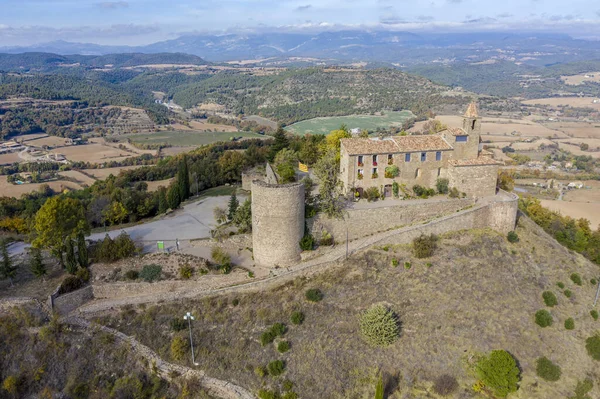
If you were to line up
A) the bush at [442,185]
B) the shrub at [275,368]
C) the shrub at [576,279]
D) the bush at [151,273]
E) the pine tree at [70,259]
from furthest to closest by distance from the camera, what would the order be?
1. the bush at [442,185]
2. the shrub at [576,279]
3. the pine tree at [70,259]
4. the bush at [151,273]
5. the shrub at [275,368]

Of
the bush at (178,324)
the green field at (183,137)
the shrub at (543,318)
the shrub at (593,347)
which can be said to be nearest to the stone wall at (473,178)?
the shrub at (543,318)

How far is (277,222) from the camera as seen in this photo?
28.1 metres

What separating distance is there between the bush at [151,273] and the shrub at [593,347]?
2736 cm

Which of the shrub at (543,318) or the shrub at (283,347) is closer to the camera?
the shrub at (283,347)

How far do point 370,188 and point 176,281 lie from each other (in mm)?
16025

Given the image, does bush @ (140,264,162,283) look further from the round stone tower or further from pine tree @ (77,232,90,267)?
the round stone tower

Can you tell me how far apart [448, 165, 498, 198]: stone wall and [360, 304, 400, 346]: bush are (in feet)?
46.0

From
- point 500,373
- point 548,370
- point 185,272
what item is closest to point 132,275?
point 185,272

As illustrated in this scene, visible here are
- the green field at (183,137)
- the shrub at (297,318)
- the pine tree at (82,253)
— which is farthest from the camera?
the green field at (183,137)

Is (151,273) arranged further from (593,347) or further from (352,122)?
(352,122)

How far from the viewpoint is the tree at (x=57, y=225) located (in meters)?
28.5

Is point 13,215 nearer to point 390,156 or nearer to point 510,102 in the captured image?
point 390,156

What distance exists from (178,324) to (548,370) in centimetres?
2127

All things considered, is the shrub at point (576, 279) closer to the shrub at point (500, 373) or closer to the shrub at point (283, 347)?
the shrub at point (500, 373)
